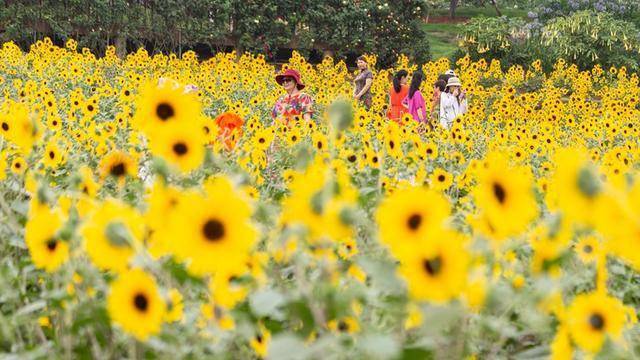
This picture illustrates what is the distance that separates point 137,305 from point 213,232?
0.74ft

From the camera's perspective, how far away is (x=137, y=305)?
1505 millimetres

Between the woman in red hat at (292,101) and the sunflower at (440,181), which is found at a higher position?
the woman in red hat at (292,101)

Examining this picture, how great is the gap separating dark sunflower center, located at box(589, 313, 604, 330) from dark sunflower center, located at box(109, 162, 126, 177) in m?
1.38

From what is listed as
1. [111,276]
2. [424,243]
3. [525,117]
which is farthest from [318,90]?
[424,243]

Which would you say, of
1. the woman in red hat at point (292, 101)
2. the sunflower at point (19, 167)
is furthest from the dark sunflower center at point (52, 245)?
the woman in red hat at point (292, 101)

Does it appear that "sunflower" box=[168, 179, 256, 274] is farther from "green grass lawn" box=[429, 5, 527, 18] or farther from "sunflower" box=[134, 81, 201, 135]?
"green grass lawn" box=[429, 5, 527, 18]

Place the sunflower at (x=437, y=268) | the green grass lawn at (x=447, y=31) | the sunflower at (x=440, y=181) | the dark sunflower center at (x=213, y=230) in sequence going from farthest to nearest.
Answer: the green grass lawn at (x=447, y=31)
the sunflower at (x=440, y=181)
the dark sunflower center at (x=213, y=230)
the sunflower at (x=437, y=268)

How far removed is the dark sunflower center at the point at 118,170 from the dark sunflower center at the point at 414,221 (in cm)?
113

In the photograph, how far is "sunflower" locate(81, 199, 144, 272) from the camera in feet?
5.01

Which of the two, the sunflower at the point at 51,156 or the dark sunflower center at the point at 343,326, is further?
the sunflower at the point at 51,156

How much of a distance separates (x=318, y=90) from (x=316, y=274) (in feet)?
38.3

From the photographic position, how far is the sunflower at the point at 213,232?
4.67 feet

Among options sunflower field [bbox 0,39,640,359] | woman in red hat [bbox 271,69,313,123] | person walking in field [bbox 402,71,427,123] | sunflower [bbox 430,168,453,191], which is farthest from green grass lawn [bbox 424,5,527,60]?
sunflower field [bbox 0,39,640,359]

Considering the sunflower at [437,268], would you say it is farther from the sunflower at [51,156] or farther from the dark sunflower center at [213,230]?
the sunflower at [51,156]
